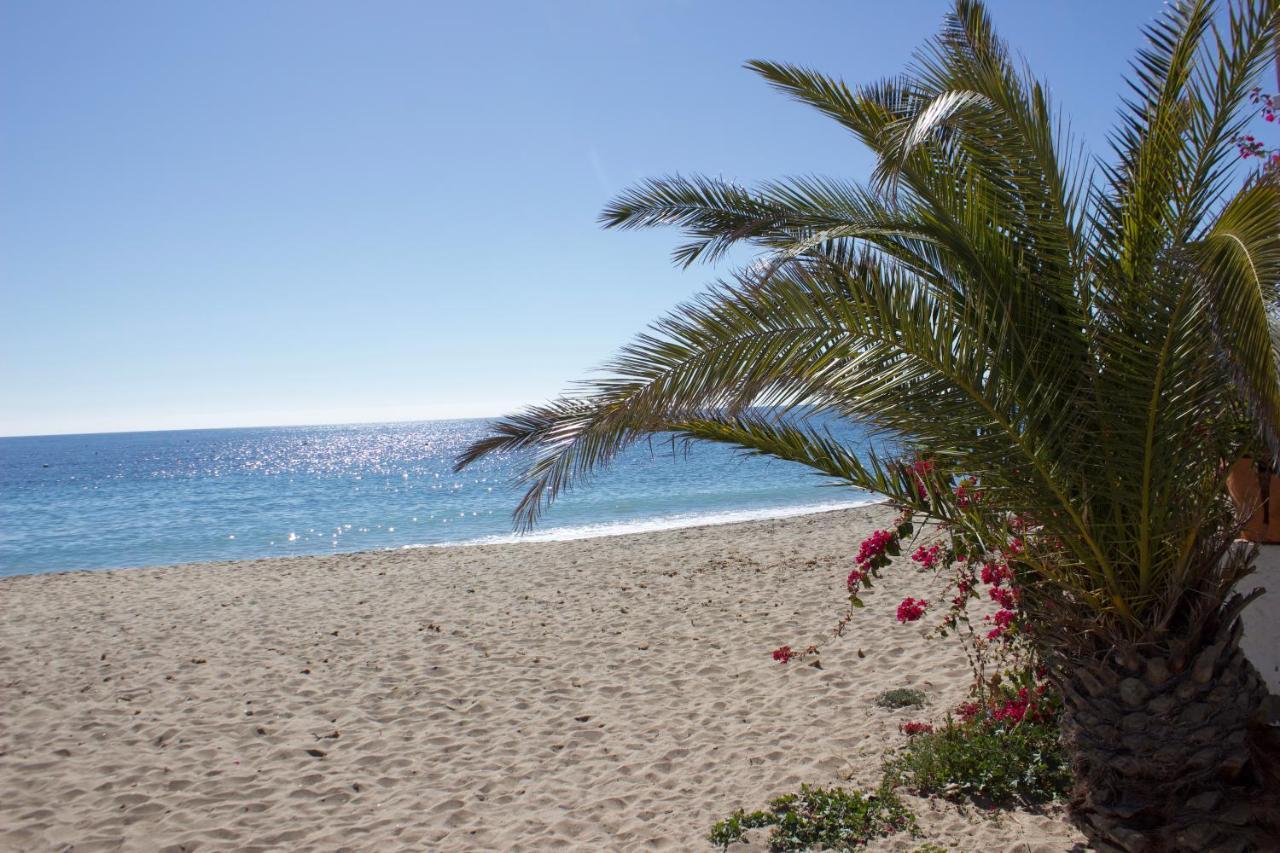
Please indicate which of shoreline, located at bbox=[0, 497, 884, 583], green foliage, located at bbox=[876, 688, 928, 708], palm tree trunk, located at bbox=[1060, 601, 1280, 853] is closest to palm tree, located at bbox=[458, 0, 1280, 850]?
palm tree trunk, located at bbox=[1060, 601, 1280, 853]

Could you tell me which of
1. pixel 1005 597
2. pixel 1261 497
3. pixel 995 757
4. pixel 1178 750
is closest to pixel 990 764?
pixel 995 757

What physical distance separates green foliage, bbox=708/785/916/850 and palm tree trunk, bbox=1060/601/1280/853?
3.45ft

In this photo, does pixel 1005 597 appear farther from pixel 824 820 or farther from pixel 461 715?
pixel 461 715

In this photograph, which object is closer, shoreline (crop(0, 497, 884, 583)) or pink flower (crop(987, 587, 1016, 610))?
pink flower (crop(987, 587, 1016, 610))

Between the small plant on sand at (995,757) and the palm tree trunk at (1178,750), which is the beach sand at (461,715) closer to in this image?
the small plant on sand at (995,757)

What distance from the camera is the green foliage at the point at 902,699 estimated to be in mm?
5879

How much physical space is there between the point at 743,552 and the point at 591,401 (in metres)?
10.8

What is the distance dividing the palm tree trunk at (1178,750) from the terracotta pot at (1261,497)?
1026 millimetres

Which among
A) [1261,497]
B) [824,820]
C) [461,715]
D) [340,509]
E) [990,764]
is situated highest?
[1261,497]

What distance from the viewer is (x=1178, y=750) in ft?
10.6

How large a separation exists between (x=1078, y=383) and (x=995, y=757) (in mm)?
2256

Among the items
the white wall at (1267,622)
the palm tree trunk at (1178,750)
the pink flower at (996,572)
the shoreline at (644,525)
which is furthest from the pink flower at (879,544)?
the shoreline at (644,525)

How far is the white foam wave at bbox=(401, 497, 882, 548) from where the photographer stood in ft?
69.8

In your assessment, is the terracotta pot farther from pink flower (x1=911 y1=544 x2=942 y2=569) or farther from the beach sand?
the beach sand
